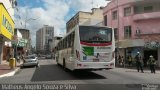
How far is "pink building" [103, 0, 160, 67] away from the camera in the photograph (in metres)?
37.0

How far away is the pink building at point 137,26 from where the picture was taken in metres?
37.0

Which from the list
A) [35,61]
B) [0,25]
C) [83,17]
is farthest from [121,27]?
[83,17]

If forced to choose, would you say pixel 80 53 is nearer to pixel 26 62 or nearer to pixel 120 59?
pixel 26 62

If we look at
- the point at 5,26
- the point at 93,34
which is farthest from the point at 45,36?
the point at 93,34

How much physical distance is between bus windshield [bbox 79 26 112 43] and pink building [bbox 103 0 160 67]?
19407 mm

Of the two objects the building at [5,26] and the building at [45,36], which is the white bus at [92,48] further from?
the building at [45,36]

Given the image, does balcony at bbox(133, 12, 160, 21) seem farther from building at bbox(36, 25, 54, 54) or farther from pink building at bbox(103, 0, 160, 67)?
building at bbox(36, 25, 54, 54)

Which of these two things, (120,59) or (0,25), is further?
(120,59)

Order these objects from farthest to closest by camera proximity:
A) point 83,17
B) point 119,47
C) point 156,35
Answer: point 83,17
point 119,47
point 156,35

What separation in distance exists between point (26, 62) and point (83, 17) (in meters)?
44.8

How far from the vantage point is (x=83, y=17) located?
75.9 meters

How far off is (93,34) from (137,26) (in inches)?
903

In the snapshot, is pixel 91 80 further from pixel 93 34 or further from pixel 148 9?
pixel 148 9

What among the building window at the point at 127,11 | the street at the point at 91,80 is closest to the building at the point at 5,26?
the street at the point at 91,80
